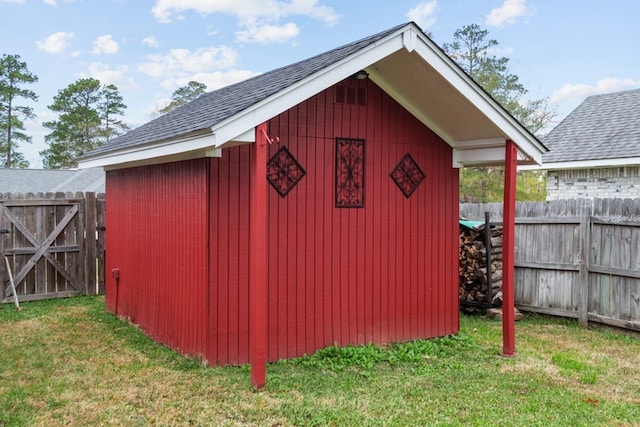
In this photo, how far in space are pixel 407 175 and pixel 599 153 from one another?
21.8ft

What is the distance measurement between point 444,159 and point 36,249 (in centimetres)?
666

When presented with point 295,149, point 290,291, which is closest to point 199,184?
point 295,149

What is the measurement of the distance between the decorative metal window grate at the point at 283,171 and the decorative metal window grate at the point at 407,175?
119cm

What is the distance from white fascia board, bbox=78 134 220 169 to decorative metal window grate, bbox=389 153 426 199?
2.15 m

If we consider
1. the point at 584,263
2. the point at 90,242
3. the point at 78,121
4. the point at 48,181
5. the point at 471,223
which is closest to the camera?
the point at 584,263

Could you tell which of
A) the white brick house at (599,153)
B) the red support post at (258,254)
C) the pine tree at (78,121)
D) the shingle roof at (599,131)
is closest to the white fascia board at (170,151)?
the red support post at (258,254)

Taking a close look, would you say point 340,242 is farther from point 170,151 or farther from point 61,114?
point 61,114

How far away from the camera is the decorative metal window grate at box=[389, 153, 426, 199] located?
6270 millimetres

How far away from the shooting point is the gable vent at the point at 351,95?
5.87 meters

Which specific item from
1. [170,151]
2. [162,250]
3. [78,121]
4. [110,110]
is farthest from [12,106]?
[170,151]

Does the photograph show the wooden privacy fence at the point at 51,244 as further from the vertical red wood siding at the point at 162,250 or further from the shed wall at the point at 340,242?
the shed wall at the point at 340,242

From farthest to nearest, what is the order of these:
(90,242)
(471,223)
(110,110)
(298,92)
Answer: (110,110) < (90,242) < (471,223) < (298,92)

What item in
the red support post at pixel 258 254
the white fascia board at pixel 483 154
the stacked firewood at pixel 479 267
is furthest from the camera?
the stacked firewood at pixel 479 267

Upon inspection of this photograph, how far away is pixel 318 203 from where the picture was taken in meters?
5.79
